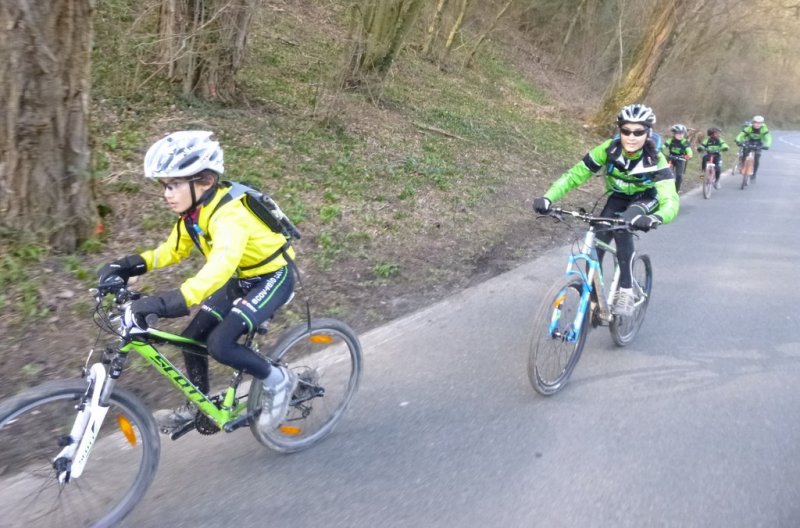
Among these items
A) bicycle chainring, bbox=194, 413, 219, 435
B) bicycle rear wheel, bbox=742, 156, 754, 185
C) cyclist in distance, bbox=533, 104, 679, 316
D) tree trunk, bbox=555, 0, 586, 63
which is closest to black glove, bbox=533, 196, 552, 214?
cyclist in distance, bbox=533, 104, 679, 316

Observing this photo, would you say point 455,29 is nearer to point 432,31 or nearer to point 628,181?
point 432,31

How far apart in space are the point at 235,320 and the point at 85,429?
85cm

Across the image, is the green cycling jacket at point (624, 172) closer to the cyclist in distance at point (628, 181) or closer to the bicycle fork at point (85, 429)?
the cyclist in distance at point (628, 181)

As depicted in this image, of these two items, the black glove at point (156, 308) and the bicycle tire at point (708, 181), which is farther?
the bicycle tire at point (708, 181)

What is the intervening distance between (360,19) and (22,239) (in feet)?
28.3

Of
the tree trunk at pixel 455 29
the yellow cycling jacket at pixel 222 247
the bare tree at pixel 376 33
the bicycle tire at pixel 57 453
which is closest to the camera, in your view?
the bicycle tire at pixel 57 453

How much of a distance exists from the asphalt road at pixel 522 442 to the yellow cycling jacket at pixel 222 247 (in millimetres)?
1157

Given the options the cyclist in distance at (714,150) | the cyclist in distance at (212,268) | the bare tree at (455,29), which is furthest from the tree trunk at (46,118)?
the bare tree at (455,29)

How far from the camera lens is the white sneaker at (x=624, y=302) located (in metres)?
5.05

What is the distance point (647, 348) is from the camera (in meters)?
5.48

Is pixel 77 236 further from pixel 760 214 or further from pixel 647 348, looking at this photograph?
pixel 760 214

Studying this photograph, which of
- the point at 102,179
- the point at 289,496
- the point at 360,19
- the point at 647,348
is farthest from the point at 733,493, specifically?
the point at 360,19

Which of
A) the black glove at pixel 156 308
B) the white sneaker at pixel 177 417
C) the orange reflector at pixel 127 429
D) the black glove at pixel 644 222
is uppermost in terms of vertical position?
the black glove at pixel 644 222

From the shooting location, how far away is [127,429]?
Answer: 2.94 meters
